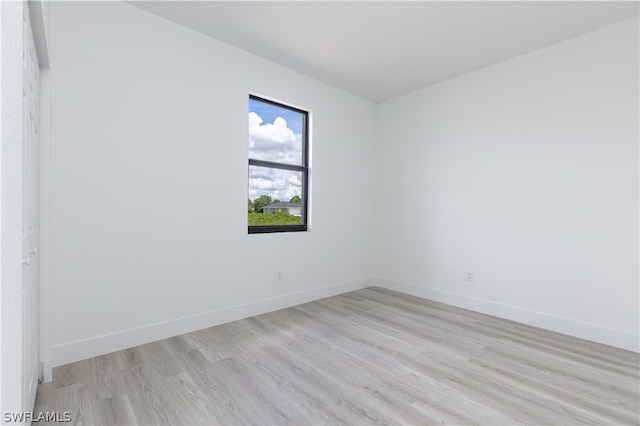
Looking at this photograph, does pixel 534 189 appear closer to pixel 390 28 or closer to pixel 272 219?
pixel 390 28

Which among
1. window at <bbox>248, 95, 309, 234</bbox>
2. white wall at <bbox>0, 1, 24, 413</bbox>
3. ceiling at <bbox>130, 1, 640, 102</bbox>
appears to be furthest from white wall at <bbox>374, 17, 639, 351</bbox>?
white wall at <bbox>0, 1, 24, 413</bbox>

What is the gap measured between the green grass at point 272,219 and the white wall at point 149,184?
18 centimetres

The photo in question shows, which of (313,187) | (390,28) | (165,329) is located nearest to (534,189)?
(390,28)

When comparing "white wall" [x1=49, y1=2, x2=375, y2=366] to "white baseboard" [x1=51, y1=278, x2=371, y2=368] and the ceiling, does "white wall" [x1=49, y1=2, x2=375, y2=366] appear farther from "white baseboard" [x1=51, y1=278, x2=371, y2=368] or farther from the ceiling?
the ceiling

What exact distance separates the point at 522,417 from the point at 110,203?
301cm

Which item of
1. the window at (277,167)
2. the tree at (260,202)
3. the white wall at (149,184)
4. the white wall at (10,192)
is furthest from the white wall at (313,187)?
the white wall at (10,192)

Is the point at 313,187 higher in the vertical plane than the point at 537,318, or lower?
higher

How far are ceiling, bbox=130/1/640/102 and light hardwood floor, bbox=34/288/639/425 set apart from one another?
271 centimetres

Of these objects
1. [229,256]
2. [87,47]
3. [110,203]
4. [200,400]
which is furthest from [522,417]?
[87,47]

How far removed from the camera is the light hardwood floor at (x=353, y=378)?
1.65m

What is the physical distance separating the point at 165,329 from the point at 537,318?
347 cm

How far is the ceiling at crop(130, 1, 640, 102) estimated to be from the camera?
2402mm

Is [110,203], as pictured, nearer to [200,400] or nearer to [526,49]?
[200,400]

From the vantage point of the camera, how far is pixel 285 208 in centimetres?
361
